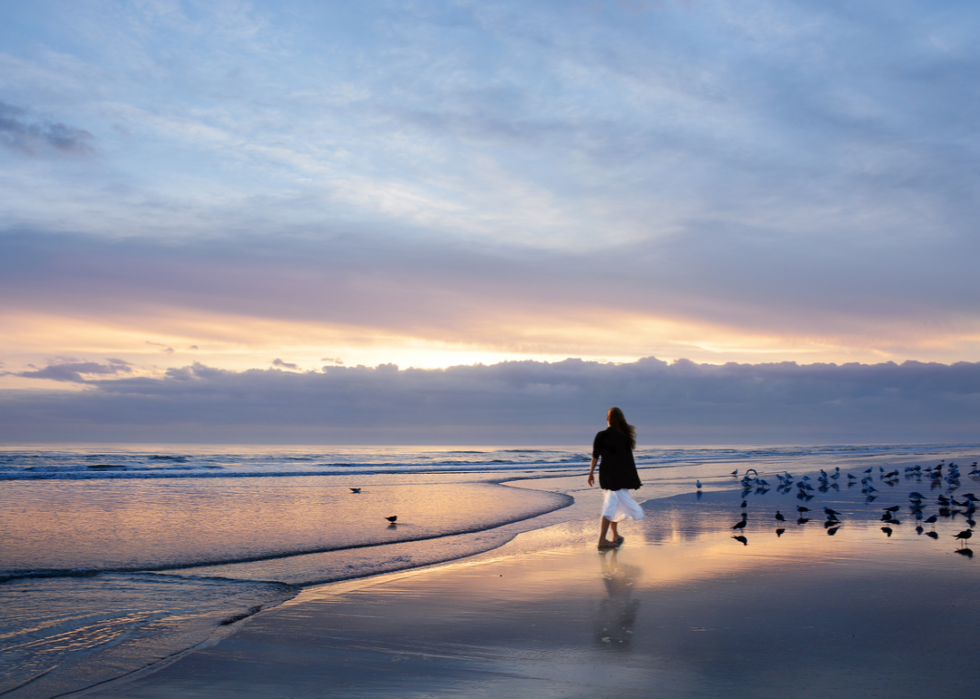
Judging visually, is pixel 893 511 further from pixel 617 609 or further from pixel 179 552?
pixel 179 552

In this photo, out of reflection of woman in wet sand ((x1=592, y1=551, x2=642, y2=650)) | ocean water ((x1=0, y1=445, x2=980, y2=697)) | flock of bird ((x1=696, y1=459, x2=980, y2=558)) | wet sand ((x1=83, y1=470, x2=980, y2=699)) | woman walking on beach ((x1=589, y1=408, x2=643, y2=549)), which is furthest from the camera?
flock of bird ((x1=696, y1=459, x2=980, y2=558))

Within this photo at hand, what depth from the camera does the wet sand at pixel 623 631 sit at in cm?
413

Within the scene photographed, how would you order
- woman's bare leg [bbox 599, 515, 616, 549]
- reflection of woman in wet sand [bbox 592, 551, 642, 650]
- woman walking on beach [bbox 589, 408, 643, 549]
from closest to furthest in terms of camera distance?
reflection of woman in wet sand [bbox 592, 551, 642, 650] → woman's bare leg [bbox 599, 515, 616, 549] → woman walking on beach [bbox 589, 408, 643, 549]

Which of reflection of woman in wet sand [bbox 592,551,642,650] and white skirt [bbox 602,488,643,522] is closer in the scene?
reflection of woman in wet sand [bbox 592,551,642,650]

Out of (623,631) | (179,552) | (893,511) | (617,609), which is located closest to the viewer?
(623,631)

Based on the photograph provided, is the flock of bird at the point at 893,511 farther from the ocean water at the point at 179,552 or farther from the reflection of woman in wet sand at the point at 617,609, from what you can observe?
the reflection of woman in wet sand at the point at 617,609

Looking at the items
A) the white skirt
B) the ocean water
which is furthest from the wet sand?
the white skirt

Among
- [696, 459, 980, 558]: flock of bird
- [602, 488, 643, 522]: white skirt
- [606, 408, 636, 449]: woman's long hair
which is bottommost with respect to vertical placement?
[696, 459, 980, 558]: flock of bird

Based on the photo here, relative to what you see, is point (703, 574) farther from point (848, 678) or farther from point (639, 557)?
point (848, 678)

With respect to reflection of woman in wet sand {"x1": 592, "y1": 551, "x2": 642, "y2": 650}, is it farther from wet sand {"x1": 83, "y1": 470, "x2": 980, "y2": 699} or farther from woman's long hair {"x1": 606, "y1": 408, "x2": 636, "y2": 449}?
woman's long hair {"x1": 606, "y1": 408, "x2": 636, "y2": 449}

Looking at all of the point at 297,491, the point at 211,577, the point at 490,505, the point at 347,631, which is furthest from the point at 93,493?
the point at 347,631

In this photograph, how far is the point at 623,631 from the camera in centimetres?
521

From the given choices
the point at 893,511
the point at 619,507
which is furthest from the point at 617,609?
the point at 893,511

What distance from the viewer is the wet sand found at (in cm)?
413
